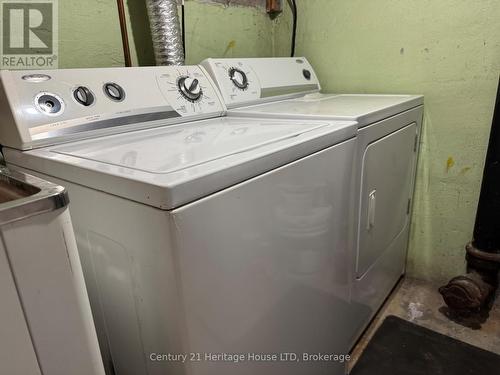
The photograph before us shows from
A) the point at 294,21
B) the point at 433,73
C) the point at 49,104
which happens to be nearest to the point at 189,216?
the point at 49,104

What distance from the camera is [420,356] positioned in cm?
135

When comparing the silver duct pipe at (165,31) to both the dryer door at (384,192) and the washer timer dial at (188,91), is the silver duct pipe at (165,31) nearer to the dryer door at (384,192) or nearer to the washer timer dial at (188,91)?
the washer timer dial at (188,91)

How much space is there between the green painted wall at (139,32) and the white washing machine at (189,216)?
0.28 metres

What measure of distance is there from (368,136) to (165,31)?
790 mm

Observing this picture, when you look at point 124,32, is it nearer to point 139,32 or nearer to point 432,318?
point 139,32

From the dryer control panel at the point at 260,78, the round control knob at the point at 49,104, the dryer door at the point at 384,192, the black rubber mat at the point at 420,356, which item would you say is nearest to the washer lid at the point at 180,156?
the round control knob at the point at 49,104

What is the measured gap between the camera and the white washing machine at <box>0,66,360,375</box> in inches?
23.1

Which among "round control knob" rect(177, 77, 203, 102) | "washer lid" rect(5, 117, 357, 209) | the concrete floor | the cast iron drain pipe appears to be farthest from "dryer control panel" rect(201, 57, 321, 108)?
the concrete floor

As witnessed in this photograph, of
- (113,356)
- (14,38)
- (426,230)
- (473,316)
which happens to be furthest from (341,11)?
(113,356)

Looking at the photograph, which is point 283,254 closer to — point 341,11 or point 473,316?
point 473,316

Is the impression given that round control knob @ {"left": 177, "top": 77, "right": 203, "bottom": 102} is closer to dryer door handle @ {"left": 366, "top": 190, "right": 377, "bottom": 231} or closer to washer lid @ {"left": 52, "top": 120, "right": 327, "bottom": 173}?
washer lid @ {"left": 52, "top": 120, "right": 327, "bottom": 173}

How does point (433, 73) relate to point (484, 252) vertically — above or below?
above

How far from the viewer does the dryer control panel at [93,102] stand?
0.85m

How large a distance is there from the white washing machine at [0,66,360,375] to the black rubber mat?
0.30 meters
